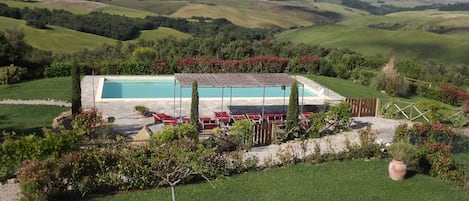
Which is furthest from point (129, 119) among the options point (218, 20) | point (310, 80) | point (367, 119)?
point (218, 20)

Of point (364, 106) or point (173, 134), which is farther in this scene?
point (364, 106)

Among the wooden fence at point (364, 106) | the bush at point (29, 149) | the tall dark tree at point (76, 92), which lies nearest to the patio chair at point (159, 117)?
the tall dark tree at point (76, 92)

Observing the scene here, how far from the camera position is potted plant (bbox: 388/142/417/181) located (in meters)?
→ 12.6

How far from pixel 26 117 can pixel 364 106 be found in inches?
579

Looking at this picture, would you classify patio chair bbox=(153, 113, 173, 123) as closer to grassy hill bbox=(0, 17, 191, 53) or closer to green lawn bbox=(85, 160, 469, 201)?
green lawn bbox=(85, 160, 469, 201)

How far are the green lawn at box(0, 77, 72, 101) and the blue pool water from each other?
209cm

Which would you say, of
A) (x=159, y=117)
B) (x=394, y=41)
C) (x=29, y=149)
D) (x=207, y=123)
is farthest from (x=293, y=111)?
(x=394, y=41)

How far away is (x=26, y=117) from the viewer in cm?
1861

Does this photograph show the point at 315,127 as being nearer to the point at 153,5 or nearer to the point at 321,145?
the point at 321,145

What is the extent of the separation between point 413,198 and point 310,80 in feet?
60.3

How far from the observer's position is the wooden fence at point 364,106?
2091 centimetres

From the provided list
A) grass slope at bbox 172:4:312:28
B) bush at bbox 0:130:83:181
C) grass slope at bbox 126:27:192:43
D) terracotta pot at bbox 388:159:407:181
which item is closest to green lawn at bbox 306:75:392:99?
terracotta pot at bbox 388:159:407:181

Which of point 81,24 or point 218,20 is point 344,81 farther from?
point 218,20

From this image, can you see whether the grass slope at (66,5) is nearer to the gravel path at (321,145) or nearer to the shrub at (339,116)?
the gravel path at (321,145)
